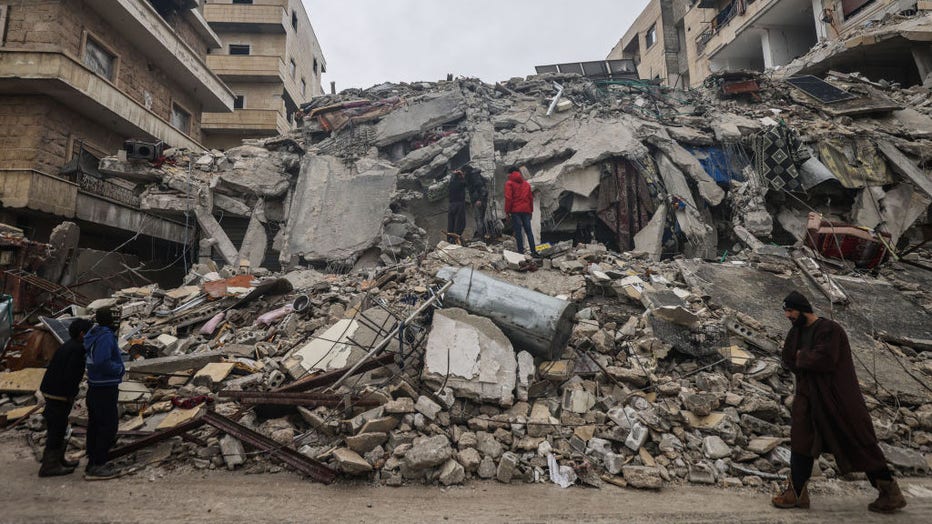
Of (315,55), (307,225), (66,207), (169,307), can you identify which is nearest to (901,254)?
(307,225)

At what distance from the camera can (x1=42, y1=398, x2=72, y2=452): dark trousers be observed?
3.00m

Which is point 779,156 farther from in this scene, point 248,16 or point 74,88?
point 248,16

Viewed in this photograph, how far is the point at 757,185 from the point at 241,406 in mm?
10058

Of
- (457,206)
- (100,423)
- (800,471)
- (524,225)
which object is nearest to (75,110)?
(457,206)

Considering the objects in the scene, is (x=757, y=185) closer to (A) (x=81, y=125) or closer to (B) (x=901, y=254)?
(B) (x=901, y=254)

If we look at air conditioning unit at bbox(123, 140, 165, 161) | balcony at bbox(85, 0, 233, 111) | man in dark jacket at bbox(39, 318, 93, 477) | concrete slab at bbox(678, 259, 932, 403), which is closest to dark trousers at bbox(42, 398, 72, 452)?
man in dark jacket at bbox(39, 318, 93, 477)

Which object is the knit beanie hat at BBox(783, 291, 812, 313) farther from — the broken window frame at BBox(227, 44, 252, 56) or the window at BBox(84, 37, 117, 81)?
the broken window frame at BBox(227, 44, 252, 56)

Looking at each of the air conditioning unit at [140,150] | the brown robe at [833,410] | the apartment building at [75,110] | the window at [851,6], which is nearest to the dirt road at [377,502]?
the brown robe at [833,410]

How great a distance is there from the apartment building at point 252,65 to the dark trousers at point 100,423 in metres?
22.3

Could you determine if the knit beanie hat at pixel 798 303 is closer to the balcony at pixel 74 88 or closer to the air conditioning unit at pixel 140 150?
the air conditioning unit at pixel 140 150

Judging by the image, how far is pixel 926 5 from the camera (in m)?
13.0

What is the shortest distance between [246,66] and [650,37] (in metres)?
26.5

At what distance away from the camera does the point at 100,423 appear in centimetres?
304

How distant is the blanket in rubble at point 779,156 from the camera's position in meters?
8.52
